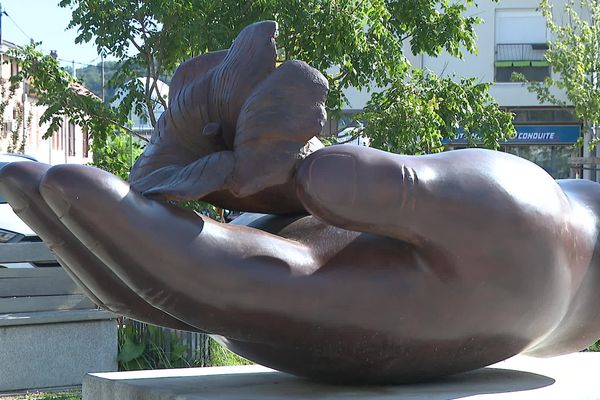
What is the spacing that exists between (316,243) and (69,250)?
0.80 m

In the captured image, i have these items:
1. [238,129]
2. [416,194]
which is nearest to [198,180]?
[238,129]

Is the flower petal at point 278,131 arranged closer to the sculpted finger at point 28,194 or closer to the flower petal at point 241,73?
the flower petal at point 241,73

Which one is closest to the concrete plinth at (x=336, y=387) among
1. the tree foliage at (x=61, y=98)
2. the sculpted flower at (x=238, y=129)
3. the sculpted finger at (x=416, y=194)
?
the sculpted finger at (x=416, y=194)

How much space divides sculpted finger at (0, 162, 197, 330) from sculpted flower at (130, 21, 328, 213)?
1.02ft

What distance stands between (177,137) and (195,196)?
0.47 metres

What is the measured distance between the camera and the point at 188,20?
380 inches

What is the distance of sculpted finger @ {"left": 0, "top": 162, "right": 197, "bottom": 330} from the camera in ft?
10.7

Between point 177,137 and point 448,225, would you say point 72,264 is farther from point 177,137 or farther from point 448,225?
point 448,225

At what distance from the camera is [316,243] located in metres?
3.45

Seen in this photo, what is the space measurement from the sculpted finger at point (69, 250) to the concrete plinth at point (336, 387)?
296mm

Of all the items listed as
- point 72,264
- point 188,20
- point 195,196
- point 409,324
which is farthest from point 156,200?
point 188,20

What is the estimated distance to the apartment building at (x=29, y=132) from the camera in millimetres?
23062

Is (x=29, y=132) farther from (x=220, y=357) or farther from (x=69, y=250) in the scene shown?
(x=69, y=250)

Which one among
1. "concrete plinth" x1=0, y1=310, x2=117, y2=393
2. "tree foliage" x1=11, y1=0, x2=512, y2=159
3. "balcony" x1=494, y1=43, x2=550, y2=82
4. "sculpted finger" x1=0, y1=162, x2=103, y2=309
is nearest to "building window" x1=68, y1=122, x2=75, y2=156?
"balcony" x1=494, y1=43, x2=550, y2=82
